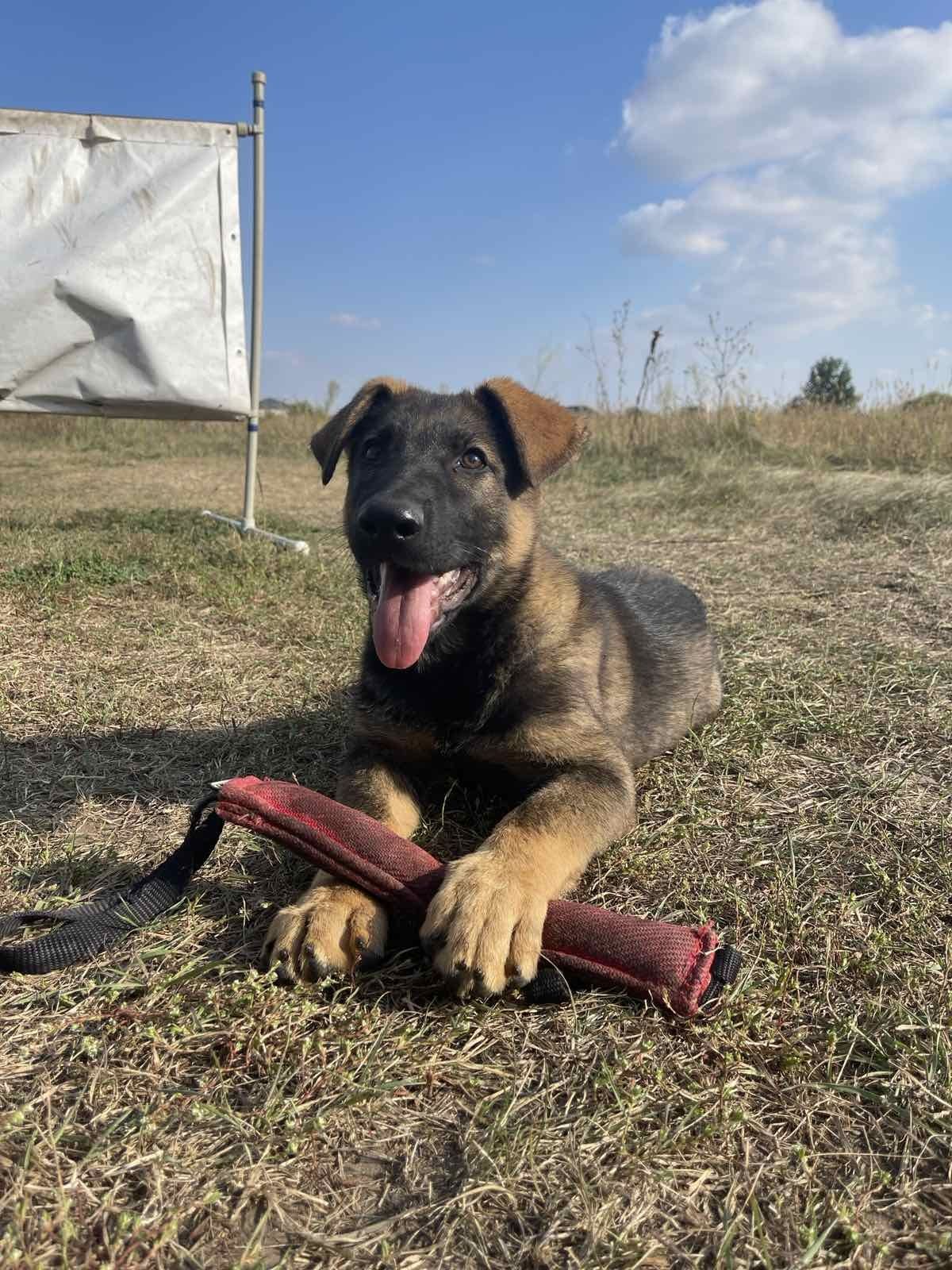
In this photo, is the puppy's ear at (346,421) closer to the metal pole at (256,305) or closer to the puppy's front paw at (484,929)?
the puppy's front paw at (484,929)

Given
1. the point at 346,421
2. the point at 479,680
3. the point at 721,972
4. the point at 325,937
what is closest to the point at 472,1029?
the point at 325,937

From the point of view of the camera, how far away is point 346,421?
11.4ft

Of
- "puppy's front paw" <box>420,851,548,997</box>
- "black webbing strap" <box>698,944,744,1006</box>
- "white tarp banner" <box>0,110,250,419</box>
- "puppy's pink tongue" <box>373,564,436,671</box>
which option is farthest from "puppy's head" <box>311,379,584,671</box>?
"white tarp banner" <box>0,110,250,419</box>

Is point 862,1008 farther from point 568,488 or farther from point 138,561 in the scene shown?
point 568,488

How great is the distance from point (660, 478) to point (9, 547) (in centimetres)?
788

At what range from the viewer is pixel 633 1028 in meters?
1.90

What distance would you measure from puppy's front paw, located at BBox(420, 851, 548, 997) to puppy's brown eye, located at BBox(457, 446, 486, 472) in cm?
160

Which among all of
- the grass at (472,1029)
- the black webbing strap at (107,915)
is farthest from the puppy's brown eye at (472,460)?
the black webbing strap at (107,915)

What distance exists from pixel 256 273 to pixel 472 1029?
284 inches

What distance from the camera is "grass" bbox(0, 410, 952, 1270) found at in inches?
55.9

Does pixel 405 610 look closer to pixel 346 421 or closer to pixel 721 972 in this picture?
pixel 346 421

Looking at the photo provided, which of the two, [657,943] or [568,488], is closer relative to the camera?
[657,943]

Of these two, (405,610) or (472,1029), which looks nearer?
(472,1029)

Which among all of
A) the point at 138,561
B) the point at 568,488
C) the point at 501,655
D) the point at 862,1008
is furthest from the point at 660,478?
the point at 862,1008
